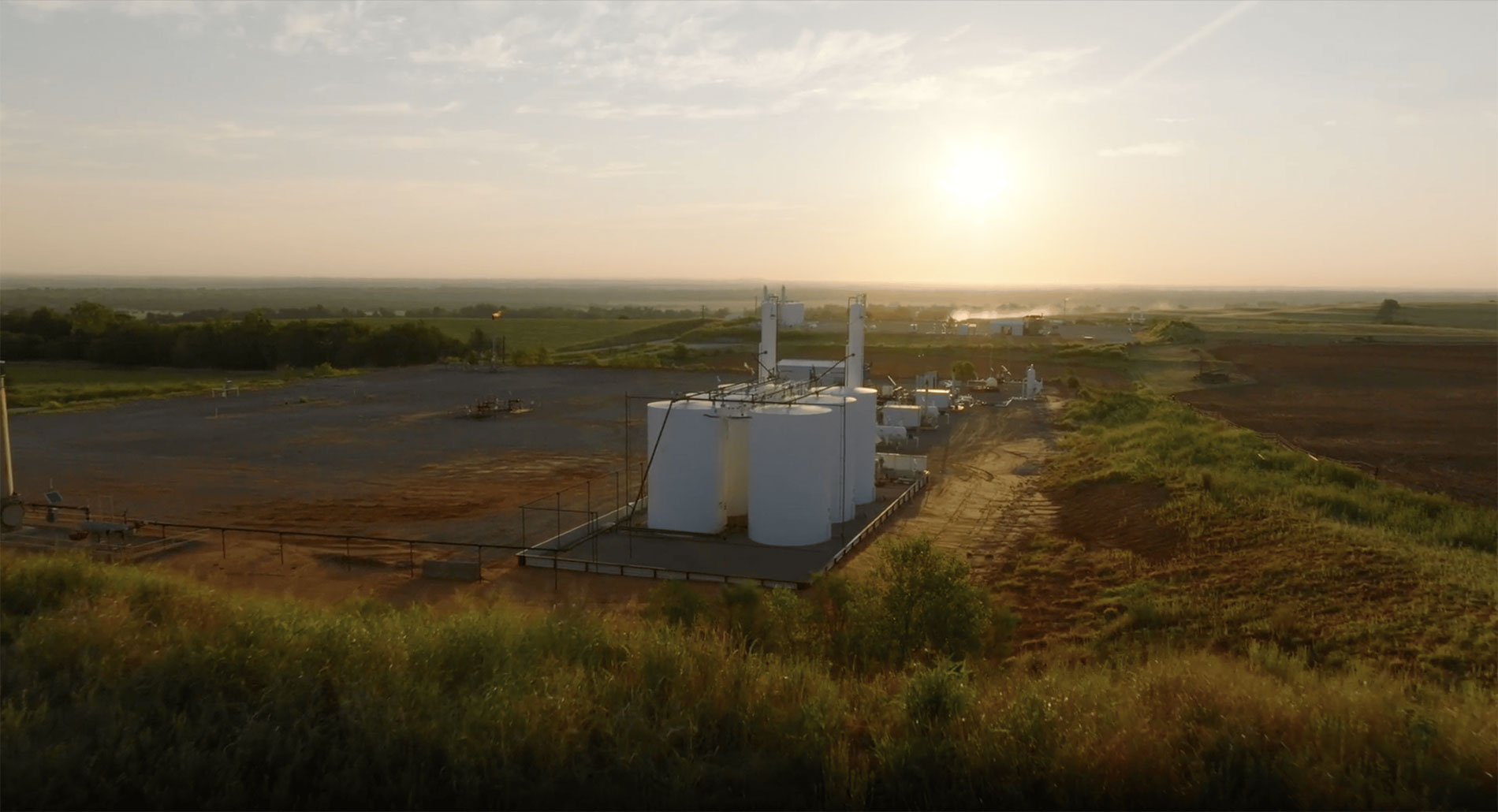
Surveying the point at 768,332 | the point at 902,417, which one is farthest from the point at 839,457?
the point at 902,417

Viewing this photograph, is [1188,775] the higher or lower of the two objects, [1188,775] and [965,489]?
the higher

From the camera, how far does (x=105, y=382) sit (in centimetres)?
5100

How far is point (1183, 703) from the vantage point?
6570mm

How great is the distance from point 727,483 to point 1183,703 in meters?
11.4

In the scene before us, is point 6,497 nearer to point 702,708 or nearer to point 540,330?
point 702,708

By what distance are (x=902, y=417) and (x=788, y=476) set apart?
14.8m

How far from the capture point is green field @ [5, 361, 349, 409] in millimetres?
39406

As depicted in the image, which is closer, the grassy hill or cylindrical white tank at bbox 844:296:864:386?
the grassy hill

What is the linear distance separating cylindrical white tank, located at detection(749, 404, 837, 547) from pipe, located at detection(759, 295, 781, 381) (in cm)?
479

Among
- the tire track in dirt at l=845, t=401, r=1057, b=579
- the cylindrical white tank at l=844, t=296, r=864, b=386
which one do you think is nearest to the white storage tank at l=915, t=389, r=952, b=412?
the tire track in dirt at l=845, t=401, r=1057, b=579

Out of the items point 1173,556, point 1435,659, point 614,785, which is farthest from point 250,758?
point 1173,556

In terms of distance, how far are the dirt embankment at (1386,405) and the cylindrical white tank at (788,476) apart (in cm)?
1427

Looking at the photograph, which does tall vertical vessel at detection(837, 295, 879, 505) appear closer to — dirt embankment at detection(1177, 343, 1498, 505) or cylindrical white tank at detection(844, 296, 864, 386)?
cylindrical white tank at detection(844, 296, 864, 386)

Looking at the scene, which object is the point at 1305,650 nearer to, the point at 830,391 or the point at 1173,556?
the point at 1173,556
